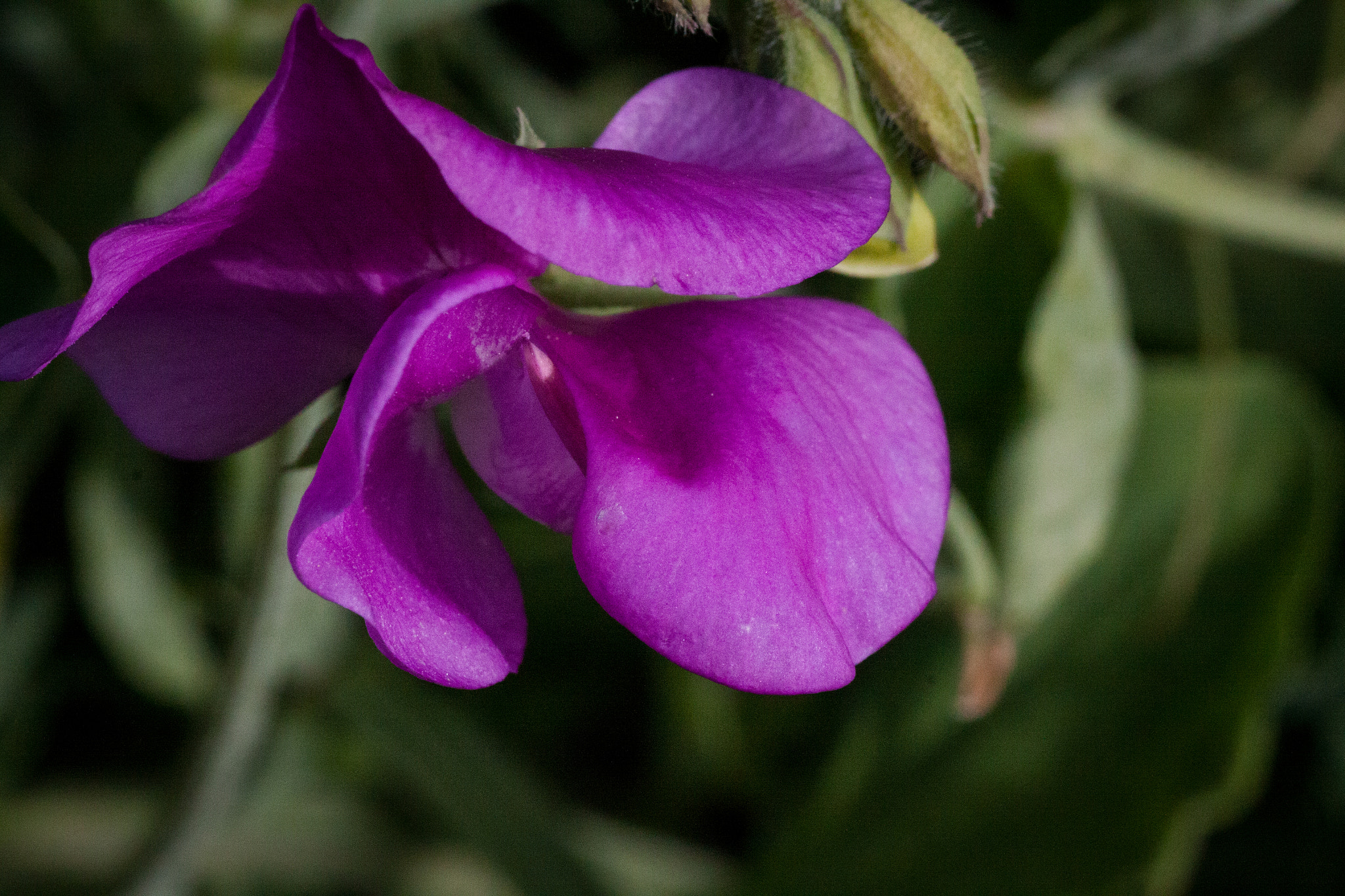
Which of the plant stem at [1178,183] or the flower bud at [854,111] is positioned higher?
the flower bud at [854,111]

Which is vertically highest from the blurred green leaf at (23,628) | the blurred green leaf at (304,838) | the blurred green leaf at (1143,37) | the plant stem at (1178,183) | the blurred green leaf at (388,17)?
the blurred green leaf at (388,17)

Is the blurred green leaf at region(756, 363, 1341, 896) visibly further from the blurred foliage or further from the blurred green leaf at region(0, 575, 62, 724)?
Answer: the blurred green leaf at region(0, 575, 62, 724)

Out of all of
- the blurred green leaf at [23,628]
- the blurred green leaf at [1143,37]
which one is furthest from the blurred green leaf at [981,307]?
the blurred green leaf at [23,628]

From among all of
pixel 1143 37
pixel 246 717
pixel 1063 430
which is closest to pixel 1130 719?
pixel 1063 430

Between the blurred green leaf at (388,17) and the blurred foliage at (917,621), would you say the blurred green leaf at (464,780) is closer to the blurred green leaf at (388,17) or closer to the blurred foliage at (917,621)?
the blurred foliage at (917,621)

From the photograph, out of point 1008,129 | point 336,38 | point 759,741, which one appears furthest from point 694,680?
point 336,38

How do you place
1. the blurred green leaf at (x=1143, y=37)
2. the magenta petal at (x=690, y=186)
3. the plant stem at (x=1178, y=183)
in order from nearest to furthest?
the magenta petal at (x=690, y=186) < the blurred green leaf at (x=1143, y=37) < the plant stem at (x=1178, y=183)

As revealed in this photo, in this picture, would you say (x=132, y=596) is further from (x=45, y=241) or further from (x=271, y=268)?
(x=271, y=268)

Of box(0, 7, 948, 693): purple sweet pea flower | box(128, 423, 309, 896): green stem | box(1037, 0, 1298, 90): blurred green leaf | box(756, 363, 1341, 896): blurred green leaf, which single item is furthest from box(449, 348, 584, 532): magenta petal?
box(756, 363, 1341, 896): blurred green leaf

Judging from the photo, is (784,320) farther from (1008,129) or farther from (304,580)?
(1008,129)
